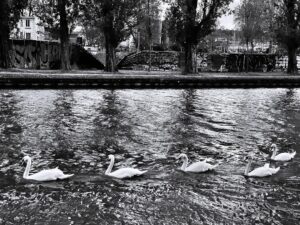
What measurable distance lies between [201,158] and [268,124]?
8.78 m

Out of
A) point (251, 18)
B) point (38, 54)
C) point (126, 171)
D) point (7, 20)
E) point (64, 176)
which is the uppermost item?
point (251, 18)

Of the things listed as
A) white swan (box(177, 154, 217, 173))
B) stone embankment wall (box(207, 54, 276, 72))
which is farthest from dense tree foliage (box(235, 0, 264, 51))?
white swan (box(177, 154, 217, 173))

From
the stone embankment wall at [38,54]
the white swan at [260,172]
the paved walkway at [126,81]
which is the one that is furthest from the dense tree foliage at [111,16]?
the white swan at [260,172]

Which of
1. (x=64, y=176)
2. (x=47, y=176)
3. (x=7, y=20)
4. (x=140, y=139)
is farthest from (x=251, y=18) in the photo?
(x=47, y=176)

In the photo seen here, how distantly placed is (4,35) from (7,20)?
1.45m

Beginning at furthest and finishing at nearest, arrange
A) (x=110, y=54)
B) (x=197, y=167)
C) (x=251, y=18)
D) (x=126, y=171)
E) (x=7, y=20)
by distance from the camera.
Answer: (x=251, y=18)
(x=110, y=54)
(x=7, y=20)
(x=197, y=167)
(x=126, y=171)

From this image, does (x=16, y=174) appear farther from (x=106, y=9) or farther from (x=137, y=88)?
(x=106, y=9)

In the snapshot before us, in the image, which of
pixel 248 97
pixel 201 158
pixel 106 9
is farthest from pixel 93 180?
pixel 106 9

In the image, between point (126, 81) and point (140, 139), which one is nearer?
point (140, 139)

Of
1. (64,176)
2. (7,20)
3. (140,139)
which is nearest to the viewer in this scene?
(64,176)

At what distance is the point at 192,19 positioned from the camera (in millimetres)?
47219

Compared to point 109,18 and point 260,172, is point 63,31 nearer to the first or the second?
point 109,18

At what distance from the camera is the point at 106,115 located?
25188 millimetres

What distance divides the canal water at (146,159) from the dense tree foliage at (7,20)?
15.4 meters
